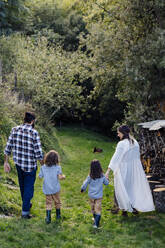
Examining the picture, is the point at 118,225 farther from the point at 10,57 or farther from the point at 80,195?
the point at 10,57

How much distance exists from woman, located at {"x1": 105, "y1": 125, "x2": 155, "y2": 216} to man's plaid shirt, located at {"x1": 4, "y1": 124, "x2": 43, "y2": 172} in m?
1.72

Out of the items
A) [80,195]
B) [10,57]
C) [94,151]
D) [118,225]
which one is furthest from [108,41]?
[10,57]

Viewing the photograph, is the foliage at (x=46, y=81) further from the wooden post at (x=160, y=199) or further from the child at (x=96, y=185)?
the child at (x=96, y=185)

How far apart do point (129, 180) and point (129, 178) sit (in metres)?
0.05

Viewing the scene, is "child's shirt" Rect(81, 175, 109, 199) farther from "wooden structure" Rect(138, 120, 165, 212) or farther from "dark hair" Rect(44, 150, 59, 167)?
"wooden structure" Rect(138, 120, 165, 212)

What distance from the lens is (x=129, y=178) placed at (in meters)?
6.95

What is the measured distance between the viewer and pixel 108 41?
41.2ft

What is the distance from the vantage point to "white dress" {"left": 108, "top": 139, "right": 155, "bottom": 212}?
6.82 meters

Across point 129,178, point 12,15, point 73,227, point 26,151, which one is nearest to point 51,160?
point 26,151

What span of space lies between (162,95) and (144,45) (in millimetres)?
1914

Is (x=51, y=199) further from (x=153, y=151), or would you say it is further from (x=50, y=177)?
(x=153, y=151)

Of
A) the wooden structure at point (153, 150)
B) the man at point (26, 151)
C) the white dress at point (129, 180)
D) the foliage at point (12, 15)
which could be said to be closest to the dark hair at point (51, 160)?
the man at point (26, 151)

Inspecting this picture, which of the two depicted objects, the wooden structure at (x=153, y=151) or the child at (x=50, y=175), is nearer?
the child at (x=50, y=175)

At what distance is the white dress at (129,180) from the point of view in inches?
269
